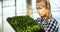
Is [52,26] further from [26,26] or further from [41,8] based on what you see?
[26,26]

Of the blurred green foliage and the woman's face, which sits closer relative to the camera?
the blurred green foliage

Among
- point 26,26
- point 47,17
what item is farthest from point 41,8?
point 26,26

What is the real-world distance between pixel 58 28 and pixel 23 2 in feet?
1.88

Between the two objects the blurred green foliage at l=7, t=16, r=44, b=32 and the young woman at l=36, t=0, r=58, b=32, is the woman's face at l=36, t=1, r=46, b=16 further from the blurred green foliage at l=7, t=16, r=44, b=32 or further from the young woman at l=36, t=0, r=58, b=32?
the blurred green foliage at l=7, t=16, r=44, b=32

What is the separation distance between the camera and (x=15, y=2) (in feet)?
7.91

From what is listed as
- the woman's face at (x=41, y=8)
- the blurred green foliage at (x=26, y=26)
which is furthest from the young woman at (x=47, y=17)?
the blurred green foliage at (x=26, y=26)

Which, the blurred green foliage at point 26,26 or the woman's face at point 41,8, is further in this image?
the woman's face at point 41,8

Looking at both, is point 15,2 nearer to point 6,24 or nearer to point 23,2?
point 23,2

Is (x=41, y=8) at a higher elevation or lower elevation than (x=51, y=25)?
higher

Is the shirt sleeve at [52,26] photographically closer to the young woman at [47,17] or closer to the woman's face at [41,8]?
the young woman at [47,17]

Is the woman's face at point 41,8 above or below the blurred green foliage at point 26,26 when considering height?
above

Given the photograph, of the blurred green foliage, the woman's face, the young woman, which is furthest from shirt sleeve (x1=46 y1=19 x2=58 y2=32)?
the blurred green foliage

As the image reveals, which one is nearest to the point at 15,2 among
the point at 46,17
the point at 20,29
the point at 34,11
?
the point at 34,11

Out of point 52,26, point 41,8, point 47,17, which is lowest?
point 52,26
